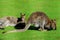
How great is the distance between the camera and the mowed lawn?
1.64 m

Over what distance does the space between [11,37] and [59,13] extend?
595 mm

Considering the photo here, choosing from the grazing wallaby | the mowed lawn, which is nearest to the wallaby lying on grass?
the mowed lawn

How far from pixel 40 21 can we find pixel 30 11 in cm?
16

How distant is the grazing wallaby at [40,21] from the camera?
5.52 ft

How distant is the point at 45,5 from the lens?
5.54ft

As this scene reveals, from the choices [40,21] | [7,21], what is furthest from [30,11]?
[7,21]

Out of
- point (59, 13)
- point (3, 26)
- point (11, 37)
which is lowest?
point (11, 37)

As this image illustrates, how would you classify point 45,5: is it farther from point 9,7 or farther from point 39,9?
point 9,7

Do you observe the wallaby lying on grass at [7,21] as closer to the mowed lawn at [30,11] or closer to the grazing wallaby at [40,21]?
the mowed lawn at [30,11]

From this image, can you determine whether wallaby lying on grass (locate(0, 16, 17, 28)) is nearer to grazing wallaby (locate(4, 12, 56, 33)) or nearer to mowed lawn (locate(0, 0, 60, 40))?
mowed lawn (locate(0, 0, 60, 40))

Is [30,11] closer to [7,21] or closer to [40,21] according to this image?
[40,21]

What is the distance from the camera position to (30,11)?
1.68 metres

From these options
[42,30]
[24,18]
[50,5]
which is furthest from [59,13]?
[24,18]

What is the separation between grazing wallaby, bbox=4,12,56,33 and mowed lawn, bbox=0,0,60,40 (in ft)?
0.13
